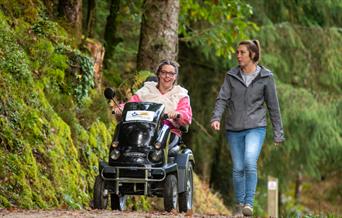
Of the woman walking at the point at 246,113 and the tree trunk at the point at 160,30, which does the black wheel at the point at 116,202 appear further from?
the tree trunk at the point at 160,30

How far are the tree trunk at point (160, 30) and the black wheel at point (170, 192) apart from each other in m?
5.33

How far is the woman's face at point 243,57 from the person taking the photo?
10.1 m

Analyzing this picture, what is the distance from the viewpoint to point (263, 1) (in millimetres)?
21562

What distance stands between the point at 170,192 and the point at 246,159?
3.27 feet

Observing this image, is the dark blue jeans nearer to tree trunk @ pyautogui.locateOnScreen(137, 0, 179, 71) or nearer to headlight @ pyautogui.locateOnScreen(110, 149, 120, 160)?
headlight @ pyautogui.locateOnScreen(110, 149, 120, 160)

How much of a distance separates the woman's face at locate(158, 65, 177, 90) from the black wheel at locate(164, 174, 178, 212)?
112 cm

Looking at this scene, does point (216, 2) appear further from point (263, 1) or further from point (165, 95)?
point (165, 95)

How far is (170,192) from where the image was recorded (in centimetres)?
944

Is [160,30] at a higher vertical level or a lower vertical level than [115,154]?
higher

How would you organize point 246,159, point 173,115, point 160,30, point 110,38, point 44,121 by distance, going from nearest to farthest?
1. point 173,115
2. point 246,159
3. point 44,121
4. point 160,30
5. point 110,38

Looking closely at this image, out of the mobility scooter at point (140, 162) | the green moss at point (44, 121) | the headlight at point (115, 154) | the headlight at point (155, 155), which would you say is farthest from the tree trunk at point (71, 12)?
the headlight at point (155, 155)

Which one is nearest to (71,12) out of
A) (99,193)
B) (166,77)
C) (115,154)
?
(166,77)

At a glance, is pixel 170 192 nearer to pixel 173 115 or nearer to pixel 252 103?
pixel 173 115

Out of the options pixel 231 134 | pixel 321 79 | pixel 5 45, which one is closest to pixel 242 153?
pixel 231 134
